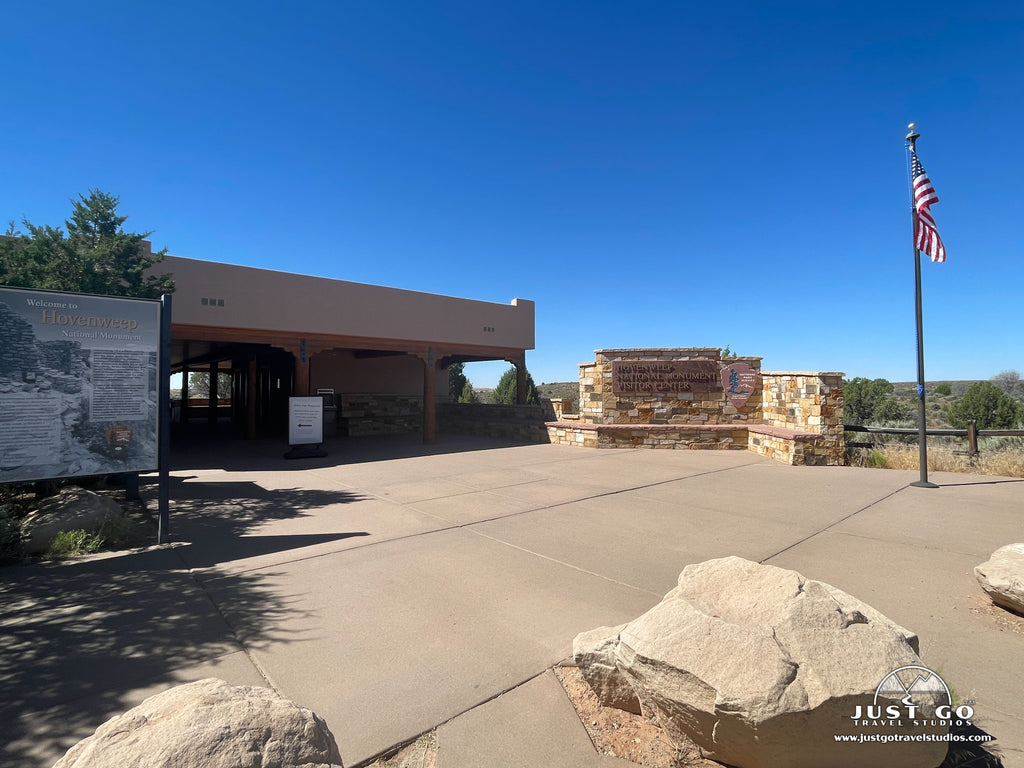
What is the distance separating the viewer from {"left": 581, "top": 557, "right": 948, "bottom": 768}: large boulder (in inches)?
86.3

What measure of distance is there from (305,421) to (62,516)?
7.58 meters

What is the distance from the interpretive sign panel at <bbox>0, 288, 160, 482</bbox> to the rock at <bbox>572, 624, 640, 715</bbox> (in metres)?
5.43

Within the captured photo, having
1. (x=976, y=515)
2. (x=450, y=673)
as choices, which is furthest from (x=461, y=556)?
(x=976, y=515)

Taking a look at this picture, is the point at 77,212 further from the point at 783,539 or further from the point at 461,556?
the point at 783,539

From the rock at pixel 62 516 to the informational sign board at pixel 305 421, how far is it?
6.66 m

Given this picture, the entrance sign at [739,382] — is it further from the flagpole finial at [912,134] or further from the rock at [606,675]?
the rock at [606,675]

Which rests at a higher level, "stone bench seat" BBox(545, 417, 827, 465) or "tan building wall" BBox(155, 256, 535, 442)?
"tan building wall" BBox(155, 256, 535, 442)

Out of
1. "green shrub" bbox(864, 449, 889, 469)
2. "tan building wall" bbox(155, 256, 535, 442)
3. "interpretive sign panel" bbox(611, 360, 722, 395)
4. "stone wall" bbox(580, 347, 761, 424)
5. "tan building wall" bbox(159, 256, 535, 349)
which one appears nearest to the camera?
"green shrub" bbox(864, 449, 889, 469)

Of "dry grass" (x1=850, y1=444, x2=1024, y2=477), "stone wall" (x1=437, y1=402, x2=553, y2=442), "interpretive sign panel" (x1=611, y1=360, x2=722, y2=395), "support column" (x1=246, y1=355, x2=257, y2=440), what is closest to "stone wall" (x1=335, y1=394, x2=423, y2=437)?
"stone wall" (x1=437, y1=402, x2=553, y2=442)

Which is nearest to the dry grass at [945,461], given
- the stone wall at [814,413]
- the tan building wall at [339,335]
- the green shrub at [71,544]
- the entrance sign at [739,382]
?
the stone wall at [814,413]

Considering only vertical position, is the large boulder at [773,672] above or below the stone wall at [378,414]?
below

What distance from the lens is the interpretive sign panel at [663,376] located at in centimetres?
1501

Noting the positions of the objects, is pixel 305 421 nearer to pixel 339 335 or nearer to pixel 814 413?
pixel 339 335

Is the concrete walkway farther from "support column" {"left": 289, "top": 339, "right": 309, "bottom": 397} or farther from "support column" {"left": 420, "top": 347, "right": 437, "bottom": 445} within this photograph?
"support column" {"left": 420, "top": 347, "right": 437, "bottom": 445}
